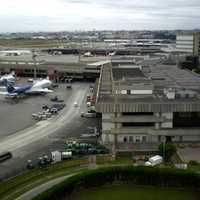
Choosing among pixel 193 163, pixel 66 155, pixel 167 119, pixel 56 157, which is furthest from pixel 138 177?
pixel 167 119

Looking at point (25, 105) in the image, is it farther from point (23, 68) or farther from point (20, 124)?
point (23, 68)

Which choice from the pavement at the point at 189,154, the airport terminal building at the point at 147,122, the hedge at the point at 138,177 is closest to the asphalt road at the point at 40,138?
the airport terminal building at the point at 147,122

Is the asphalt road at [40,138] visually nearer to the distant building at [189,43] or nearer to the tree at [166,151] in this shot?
the tree at [166,151]

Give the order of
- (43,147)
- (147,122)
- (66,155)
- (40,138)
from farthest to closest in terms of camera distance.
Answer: (40,138)
(147,122)
(43,147)
(66,155)

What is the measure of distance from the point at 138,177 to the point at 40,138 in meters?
19.0

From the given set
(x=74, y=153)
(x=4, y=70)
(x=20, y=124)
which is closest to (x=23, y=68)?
(x=4, y=70)

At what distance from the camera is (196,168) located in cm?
3666

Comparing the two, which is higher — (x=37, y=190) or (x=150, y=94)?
(x=150, y=94)

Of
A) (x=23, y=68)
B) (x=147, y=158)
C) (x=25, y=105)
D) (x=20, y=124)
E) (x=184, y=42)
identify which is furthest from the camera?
(x=184, y=42)

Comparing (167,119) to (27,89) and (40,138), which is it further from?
(27,89)

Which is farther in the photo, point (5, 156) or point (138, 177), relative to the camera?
point (5, 156)

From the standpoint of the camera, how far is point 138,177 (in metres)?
32.2

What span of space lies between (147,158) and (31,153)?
13.6 m

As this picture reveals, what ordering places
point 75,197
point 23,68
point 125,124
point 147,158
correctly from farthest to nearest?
point 23,68
point 125,124
point 147,158
point 75,197
